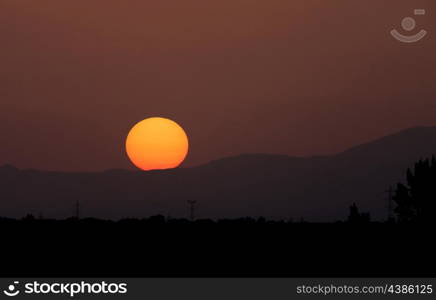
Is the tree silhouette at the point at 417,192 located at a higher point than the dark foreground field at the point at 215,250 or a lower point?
higher

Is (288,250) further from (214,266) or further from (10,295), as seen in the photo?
(10,295)

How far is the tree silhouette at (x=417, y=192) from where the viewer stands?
10272 centimetres

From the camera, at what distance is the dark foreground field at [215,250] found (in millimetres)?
36406

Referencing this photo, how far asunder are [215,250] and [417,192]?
227 feet

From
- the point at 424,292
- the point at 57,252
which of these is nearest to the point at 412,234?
the point at 424,292

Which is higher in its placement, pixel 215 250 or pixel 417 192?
pixel 417 192

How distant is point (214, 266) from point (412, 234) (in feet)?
33.8

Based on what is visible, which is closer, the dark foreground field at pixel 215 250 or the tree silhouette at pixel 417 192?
the dark foreground field at pixel 215 250

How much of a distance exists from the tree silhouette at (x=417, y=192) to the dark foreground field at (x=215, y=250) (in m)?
59.8

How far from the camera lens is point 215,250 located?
39156mm

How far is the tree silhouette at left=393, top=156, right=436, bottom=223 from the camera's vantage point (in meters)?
103

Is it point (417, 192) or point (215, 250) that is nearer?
point (215, 250)

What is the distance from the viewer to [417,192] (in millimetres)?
104312

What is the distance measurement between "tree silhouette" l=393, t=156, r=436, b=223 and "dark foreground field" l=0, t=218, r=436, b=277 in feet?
196
